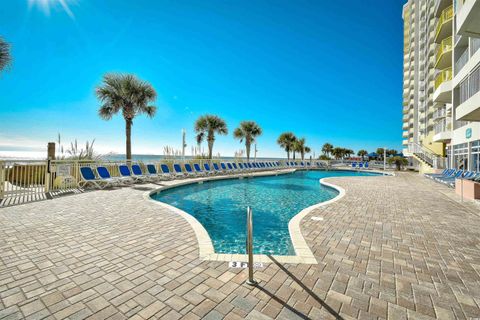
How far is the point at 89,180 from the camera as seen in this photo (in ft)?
30.0

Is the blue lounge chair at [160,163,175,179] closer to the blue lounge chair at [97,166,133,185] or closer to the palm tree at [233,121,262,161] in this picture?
the blue lounge chair at [97,166,133,185]

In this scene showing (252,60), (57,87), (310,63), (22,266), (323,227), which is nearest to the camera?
(22,266)

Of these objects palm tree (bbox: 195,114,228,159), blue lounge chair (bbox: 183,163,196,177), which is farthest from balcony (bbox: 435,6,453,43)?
blue lounge chair (bbox: 183,163,196,177)

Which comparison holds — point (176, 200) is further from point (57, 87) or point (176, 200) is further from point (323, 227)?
point (57, 87)

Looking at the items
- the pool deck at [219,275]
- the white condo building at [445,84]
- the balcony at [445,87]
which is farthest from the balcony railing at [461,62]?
Answer: the pool deck at [219,275]

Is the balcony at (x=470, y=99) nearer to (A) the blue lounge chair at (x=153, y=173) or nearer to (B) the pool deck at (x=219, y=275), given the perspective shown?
(B) the pool deck at (x=219, y=275)

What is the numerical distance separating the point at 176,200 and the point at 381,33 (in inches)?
1102

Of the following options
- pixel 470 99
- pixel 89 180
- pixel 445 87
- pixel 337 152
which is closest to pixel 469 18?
pixel 470 99

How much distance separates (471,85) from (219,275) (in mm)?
13864

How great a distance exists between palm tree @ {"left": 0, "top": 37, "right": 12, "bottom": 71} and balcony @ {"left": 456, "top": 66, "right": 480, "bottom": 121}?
17851mm

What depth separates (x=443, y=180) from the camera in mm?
11547

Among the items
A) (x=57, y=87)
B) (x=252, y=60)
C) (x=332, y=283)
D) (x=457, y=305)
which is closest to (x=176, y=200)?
(x=332, y=283)

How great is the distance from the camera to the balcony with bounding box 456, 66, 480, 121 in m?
7.37

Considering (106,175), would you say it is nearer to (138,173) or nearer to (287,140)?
(138,173)
